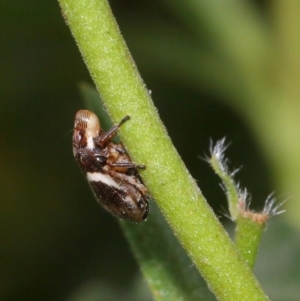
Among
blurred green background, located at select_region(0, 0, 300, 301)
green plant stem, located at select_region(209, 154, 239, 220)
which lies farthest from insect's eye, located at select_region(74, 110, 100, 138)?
blurred green background, located at select_region(0, 0, 300, 301)

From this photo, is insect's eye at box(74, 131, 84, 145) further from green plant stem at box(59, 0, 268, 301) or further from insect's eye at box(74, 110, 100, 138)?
green plant stem at box(59, 0, 268, 301)

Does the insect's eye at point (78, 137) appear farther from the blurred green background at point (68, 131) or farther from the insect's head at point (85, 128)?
the blurred green background at point (68, 131)

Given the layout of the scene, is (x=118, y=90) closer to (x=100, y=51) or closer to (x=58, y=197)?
(x=100, y=51)

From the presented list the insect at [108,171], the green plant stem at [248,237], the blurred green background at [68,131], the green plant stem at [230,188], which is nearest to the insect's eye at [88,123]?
the insect at [108,171]

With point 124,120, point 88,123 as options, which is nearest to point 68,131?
point 88,123

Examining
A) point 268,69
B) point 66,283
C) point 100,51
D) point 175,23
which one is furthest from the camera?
point 175,23

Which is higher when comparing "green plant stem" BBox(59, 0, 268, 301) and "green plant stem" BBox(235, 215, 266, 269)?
"green plant stem" BBox(235, 215, 266, 269)

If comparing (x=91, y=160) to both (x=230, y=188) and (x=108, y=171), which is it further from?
(x=230, y=188)

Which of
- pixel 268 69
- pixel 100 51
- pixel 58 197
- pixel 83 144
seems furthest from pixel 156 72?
pixel 100 51
